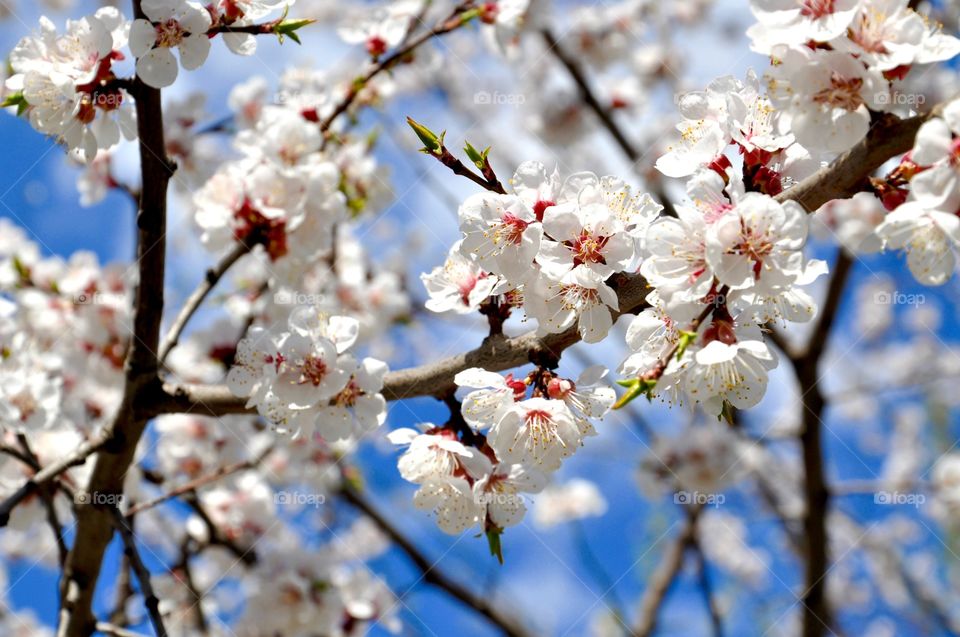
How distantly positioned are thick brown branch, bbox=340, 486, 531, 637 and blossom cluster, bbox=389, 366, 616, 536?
212 centimetres

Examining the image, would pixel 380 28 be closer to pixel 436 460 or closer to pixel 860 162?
pixel 436 460

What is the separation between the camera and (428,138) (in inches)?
55.6

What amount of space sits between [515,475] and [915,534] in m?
8.39

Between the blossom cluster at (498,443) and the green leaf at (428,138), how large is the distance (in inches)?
16.4

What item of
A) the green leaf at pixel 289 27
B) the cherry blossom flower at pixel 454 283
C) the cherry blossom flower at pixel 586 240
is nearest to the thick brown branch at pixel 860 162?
the cherry blossom flower at pixel 586 240

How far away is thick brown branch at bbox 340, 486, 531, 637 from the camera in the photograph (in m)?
3.66

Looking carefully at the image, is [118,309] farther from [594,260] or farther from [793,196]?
[793,196]

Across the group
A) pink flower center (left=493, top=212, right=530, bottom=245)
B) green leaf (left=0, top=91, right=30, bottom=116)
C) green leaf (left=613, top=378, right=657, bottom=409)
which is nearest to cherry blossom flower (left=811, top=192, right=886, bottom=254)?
pink flower center (left=493, top=212, right=530, bottom=245)

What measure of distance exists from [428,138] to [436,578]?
8.85 ft

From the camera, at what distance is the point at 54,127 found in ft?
5.97

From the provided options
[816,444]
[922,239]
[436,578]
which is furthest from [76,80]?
[816,444]

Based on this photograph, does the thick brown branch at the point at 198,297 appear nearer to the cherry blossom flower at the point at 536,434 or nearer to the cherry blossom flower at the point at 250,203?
the cherry blossom flower at the point at 250,203

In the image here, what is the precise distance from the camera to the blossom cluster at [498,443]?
1516 millimetres

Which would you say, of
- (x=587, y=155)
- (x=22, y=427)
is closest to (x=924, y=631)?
(x=587, y=155)
